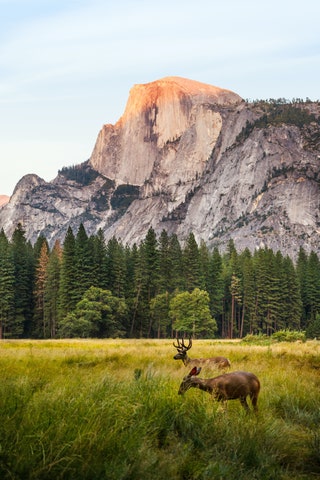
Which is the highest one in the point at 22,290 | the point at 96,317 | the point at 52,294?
the point at 22,290

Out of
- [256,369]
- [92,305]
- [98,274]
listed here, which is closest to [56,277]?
[98,274]

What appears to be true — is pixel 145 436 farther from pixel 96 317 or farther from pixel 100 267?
pixel 100 267

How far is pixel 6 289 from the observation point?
A: 2511 inches

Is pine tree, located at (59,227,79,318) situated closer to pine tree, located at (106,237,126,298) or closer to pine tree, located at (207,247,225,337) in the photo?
pine tree, located at (106,237,126,298)

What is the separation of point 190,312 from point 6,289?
78.3ft

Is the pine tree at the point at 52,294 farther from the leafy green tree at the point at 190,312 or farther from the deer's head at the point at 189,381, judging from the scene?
the deer's head at the point at 189,381

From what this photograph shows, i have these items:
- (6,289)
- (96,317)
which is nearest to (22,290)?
(6,289)

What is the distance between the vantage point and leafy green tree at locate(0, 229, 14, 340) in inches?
2491

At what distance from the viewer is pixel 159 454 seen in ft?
20.2

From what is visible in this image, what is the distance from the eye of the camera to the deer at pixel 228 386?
9086mm

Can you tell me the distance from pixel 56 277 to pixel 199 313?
20000 millimetres

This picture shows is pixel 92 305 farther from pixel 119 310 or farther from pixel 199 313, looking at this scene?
pixel 199 313

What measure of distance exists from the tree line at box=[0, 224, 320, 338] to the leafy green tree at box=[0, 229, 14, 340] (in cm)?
13

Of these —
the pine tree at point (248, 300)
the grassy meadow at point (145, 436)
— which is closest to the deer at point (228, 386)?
the grassy meadow at point (145, 436)
